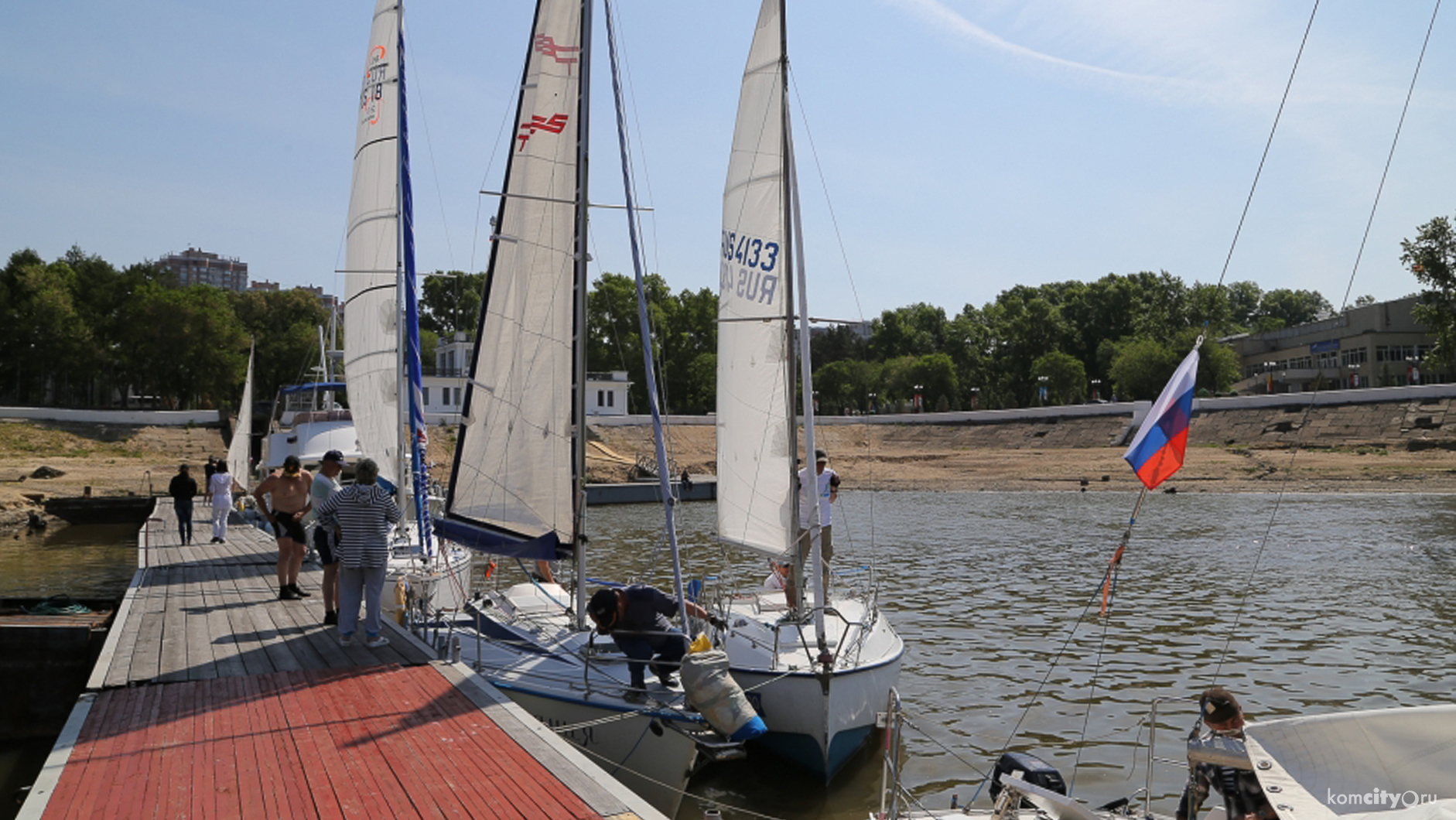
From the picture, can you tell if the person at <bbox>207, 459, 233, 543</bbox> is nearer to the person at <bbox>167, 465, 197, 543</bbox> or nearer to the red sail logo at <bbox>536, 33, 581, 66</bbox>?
the person at <bbox>167, 465, 197, 543</bbox>

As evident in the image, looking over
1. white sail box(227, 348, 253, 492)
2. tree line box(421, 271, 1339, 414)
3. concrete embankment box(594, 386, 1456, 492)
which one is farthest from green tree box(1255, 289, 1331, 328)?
white sail box(227, 348, 253, 492)

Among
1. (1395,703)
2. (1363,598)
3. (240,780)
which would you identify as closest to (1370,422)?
(1363,598)

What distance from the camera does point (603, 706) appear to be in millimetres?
9086

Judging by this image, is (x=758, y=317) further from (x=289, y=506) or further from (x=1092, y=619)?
(x=1092, y=619)

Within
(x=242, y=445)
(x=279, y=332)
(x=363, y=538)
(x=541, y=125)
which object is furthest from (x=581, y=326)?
(x=279, y=332)

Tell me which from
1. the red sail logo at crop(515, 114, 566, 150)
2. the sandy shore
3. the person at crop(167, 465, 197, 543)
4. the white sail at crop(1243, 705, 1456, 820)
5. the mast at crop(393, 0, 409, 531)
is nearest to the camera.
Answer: the white sail at crop(1243, 705, 1456, 820)

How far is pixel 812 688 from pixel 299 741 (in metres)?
4.71

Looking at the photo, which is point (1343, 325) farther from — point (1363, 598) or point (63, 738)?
point (63, 738)

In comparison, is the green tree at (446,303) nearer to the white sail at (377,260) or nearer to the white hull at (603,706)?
the white sail at (377,260)

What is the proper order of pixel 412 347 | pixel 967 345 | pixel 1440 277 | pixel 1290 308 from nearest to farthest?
pixel 412 347
pixel 1440 277
pixel 967 345
pixel 1290 308

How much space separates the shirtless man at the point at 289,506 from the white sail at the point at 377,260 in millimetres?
4609

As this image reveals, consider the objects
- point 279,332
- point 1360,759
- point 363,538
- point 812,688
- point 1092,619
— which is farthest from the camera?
point 279,332

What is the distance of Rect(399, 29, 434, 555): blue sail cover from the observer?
15719mm

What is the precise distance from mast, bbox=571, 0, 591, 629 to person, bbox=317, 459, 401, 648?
217cm
